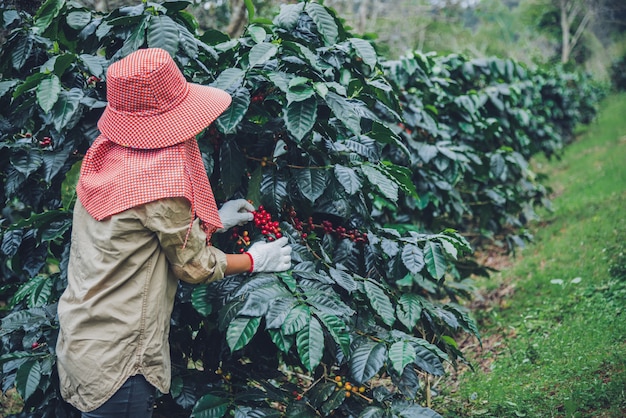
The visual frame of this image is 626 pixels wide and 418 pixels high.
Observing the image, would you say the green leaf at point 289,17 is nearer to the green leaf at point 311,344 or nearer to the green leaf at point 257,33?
the green leaf at point 257,33

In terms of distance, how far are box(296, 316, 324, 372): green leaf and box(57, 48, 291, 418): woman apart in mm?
399

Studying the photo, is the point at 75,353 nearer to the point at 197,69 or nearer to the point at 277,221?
the point at 277,221

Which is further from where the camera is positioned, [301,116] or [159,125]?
[301,116]

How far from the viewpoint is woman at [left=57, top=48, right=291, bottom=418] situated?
70.4 inches

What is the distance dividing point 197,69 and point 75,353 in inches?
51.0

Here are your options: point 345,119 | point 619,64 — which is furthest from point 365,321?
point 619,64

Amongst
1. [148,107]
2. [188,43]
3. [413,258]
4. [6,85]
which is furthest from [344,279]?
[6,85]

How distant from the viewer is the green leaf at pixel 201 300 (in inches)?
83.4

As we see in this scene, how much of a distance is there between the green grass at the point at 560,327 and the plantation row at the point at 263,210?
1.98 ft

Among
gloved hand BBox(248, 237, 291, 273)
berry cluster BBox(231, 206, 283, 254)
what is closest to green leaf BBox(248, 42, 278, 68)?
berry cluster BBox(231, 206, 283, 254)

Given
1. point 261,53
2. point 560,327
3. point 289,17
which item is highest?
point 289,17

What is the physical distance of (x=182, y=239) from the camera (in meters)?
1.82

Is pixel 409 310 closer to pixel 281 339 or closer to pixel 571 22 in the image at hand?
pixel 281 339

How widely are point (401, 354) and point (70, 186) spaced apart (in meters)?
1.56
